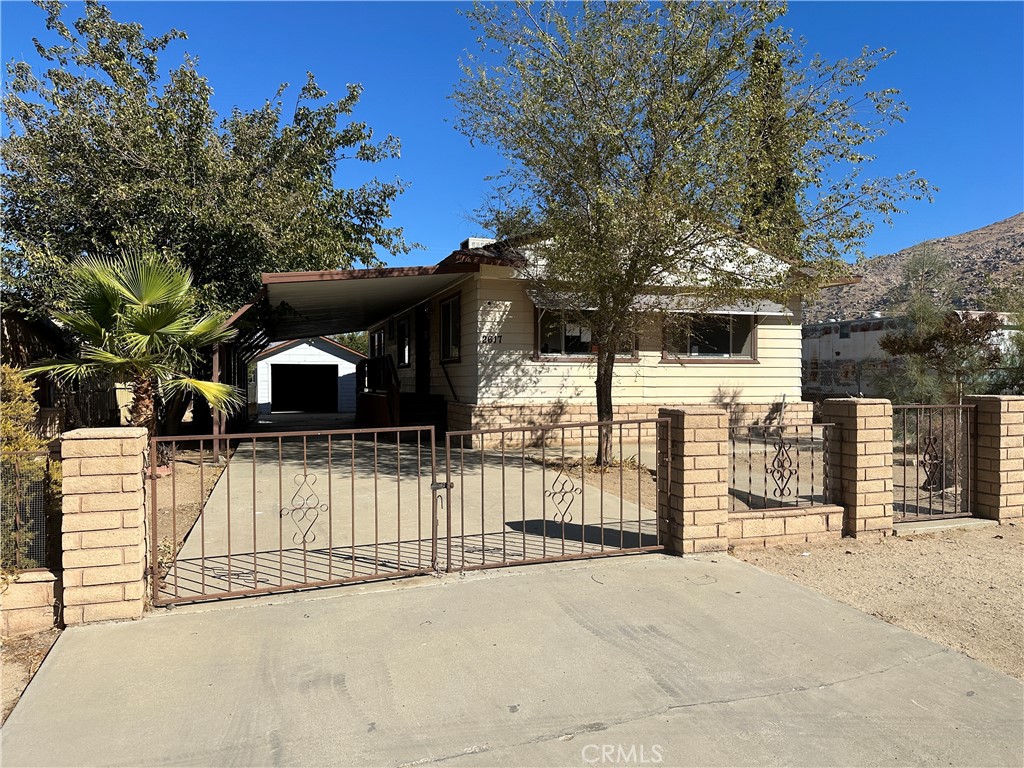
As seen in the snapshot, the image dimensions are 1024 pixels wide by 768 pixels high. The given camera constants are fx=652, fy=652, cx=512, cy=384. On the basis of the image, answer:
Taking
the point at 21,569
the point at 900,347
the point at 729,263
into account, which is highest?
the point at 729,263

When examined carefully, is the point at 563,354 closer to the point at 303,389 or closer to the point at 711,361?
the point at 711,361

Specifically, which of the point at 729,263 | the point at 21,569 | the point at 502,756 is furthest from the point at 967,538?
the point at 21,569

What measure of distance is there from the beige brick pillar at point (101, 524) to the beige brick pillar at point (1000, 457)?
7559mm

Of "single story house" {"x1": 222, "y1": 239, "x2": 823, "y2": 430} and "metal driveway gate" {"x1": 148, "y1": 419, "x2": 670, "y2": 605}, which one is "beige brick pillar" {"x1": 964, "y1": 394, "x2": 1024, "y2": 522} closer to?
"metal driveway gate" {"x1": 148, "y1": 419, "x2": 670, "y2": 605}

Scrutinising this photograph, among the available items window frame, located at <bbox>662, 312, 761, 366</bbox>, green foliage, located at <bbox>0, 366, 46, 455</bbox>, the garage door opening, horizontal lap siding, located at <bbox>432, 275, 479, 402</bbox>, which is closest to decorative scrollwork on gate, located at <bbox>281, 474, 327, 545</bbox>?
green foliage, located at <bbox>0, 366, 46, 455</bbox>

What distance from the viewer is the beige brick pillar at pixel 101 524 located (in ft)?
12.6

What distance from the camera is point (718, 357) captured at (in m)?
14.4

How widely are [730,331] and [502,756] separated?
12977mm

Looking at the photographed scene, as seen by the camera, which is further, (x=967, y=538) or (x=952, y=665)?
(x=967, y=538)

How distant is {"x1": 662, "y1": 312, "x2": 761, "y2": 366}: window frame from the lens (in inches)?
548

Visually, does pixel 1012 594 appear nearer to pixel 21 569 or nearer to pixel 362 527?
pixel 362 527

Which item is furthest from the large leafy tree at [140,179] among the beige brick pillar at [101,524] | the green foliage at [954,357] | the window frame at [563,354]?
the green foliage at [954,357]

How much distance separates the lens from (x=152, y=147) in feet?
37.8

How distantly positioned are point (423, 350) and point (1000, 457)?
495 inches
